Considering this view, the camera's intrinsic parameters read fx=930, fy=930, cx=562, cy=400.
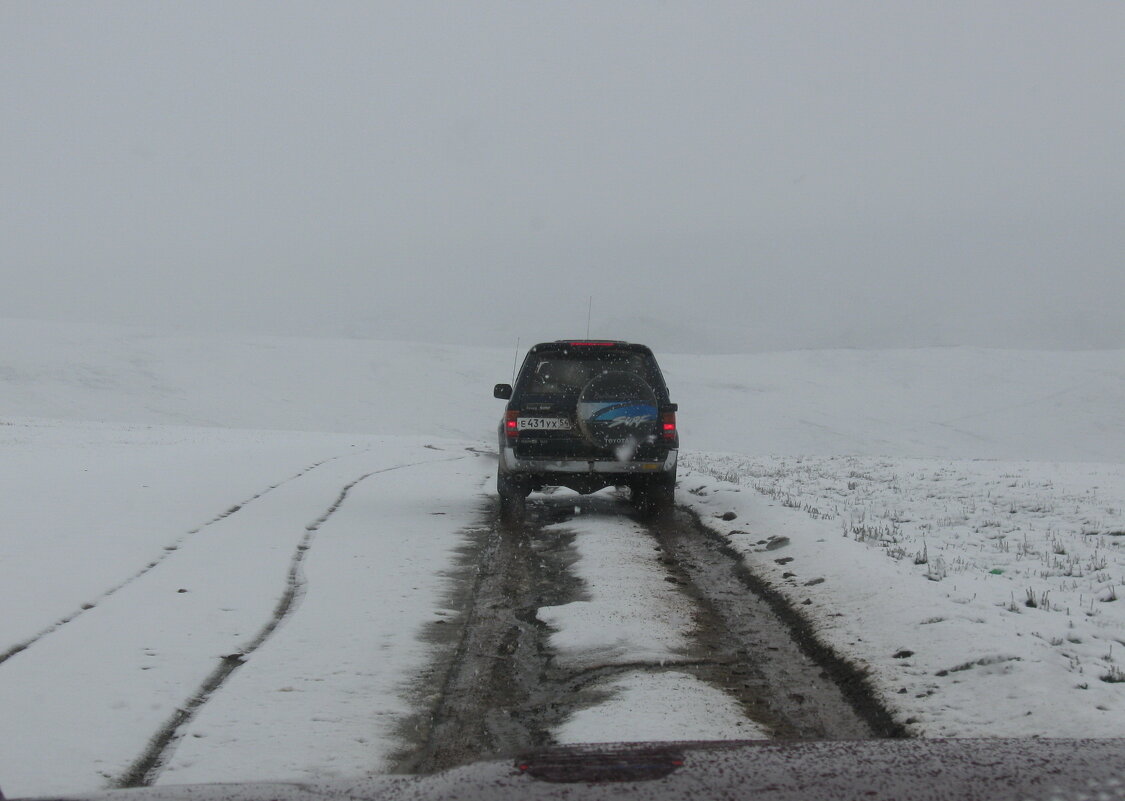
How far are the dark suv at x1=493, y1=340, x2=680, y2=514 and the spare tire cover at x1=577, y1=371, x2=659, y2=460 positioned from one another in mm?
11

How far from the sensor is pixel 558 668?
4.84 metres

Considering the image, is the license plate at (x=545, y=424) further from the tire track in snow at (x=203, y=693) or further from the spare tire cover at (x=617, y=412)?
the tire track in snow at (x=203, y=693)

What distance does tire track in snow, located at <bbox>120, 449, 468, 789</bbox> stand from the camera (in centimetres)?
332

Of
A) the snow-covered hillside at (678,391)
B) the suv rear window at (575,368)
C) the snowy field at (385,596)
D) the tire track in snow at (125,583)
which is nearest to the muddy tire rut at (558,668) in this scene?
the snowy field at (385,596)

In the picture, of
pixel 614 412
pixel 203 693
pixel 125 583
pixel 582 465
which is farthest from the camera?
pixel 582 465

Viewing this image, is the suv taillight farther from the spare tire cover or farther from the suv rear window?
the suv rear window

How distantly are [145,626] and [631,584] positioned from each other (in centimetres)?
324

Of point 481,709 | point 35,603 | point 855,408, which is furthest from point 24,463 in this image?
point 855,408

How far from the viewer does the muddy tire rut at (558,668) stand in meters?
3.92

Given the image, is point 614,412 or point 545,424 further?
point 545,424

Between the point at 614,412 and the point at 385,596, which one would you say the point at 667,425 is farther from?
the point at 385,596

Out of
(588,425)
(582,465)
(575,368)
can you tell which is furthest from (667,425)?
(575,368)

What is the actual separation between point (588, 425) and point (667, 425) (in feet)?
3.07

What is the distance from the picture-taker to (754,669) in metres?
4.89
